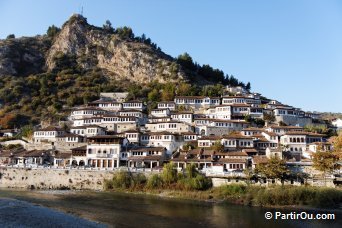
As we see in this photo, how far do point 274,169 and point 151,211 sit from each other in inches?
771

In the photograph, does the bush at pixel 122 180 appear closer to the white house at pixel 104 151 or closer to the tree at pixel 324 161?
the white house at pixel 104 151

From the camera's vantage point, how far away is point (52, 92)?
117188mm

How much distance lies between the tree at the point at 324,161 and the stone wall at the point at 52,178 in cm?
3195

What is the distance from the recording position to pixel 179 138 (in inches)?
2835

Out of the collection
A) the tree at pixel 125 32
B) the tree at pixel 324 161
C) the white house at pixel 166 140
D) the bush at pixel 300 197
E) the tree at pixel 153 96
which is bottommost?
the bush at pixel 300 197

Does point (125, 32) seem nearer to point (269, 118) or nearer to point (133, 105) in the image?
point (133, 105)

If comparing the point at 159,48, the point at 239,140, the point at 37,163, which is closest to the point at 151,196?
the point at 239,140

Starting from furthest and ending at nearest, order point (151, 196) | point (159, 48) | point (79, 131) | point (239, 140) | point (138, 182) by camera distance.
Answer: point (159, 48), point (79, 131), point (239, 140), point (138, 182), point (151, 196)

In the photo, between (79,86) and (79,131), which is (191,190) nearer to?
(79,131)

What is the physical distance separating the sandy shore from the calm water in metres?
1.98

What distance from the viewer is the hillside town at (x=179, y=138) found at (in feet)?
202

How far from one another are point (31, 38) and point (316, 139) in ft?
445

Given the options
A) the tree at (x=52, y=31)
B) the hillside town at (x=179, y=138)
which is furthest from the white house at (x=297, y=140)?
the tree at (x=52, y=31)

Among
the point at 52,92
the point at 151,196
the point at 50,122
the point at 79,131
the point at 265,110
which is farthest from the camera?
the point at 52,92
